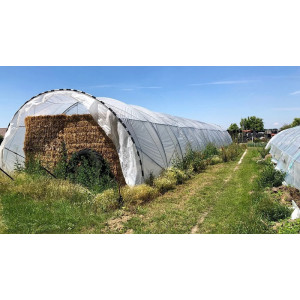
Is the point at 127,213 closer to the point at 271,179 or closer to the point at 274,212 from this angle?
the point at 274,212

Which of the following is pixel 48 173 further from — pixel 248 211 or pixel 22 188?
pixel 248 211

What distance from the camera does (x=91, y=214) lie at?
5863 millimetres

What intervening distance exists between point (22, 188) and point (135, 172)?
9.80 feet

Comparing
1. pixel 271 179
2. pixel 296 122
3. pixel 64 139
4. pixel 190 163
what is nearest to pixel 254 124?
pixel 296 122

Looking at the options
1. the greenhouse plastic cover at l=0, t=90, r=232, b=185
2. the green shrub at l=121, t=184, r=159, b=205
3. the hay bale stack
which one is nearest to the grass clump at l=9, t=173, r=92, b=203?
the green shrub at l=121, t=184, r=159, b=205

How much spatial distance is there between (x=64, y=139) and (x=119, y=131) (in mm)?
2035

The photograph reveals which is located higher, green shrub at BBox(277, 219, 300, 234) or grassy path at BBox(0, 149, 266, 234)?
green shrub at BBox(277, 219, 300, 234)

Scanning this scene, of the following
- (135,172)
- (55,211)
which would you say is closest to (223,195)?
(135,172)

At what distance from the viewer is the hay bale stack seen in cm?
782

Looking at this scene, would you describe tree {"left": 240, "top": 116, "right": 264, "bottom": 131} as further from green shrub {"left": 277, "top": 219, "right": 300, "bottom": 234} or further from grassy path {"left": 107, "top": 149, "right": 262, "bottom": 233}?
green shrub {"left": 277, "top": 219, "right": 300, "bottom": 234}

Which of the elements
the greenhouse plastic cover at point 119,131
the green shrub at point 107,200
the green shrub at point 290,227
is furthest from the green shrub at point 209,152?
the green shrub at point 290,227

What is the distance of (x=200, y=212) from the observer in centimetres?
621

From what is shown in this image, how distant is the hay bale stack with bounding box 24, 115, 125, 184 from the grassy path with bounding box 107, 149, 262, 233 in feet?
5.85

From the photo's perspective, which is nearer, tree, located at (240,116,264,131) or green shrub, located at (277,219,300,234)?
green shrub, located at (277,219,300,234)
